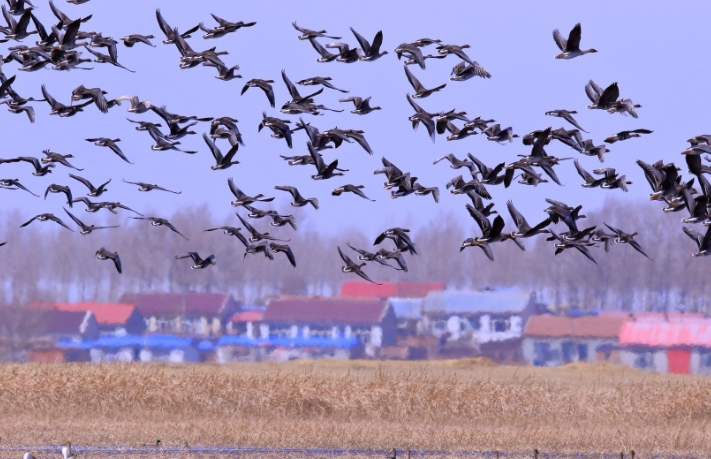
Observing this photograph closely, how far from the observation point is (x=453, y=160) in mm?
27953

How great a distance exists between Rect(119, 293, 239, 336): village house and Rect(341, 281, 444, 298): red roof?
11.1 meters

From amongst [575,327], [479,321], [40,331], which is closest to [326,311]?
[479,321]

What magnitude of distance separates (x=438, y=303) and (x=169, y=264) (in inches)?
1016

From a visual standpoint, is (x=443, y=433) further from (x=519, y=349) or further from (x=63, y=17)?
(x=519, y=349)

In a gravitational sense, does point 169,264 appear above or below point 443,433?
above

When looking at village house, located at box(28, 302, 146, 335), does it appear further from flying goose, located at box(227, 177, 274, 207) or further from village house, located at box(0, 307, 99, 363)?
flying goose, located at box(227, 177, 274, 207)

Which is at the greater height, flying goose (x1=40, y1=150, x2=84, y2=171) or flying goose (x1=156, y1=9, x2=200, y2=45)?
flying goose (x1=156, y1=9, x2=200, y2=45)

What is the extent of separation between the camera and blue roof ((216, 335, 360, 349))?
271ft

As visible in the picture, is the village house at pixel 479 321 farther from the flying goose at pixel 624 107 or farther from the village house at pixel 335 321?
the flying goose at pixel 624 107

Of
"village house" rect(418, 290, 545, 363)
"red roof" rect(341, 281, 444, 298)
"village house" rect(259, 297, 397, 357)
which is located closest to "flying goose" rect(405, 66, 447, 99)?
"village house" rect(418, 290, 545, 363)

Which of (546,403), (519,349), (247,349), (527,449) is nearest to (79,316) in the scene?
(247,349)

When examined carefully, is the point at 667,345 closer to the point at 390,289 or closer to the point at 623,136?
the point at 390,289

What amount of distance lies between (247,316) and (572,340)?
999 inches

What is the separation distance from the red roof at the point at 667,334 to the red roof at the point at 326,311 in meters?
18.4
